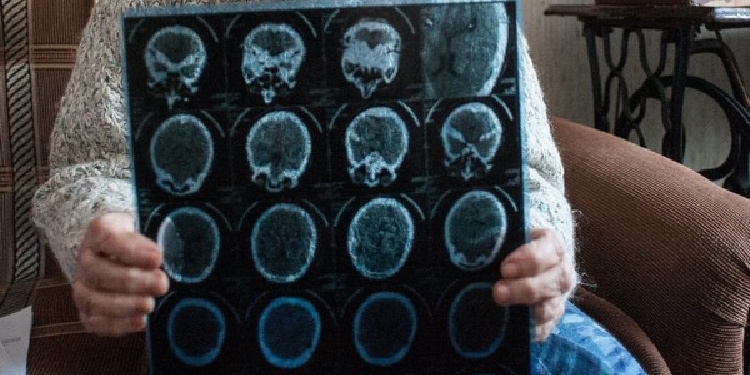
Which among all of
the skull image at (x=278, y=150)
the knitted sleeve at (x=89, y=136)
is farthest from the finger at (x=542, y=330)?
the knitted sleeve at (x=89, y=136)

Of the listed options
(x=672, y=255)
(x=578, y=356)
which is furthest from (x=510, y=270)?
(x=672, y=255)

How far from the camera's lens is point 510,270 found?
53cm

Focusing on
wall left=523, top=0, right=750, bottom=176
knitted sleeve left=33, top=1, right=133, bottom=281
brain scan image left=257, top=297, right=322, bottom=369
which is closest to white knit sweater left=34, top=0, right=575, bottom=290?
knitted sleeve left=33, top=1, right=133, bottom=281

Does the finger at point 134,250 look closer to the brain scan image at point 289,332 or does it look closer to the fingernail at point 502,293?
the brain scan image at point 289,332

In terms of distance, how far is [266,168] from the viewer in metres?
0.52

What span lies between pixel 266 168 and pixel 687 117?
153 cm

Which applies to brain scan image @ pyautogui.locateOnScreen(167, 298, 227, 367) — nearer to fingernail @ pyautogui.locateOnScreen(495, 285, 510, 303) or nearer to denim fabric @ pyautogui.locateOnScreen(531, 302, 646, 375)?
fingernail @ pyautogui.locateOnScreen(495, 285, 510, 303)

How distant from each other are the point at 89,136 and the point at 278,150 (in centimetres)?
31

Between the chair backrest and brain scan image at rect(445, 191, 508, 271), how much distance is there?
71cm

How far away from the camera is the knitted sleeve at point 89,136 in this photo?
69cm

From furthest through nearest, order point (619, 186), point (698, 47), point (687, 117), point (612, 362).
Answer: point (687, 117) → point (698, 47) → point (619, 186) → point (612, 362)

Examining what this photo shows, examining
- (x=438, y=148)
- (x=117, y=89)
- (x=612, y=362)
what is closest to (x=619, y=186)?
(x=612, y=362)

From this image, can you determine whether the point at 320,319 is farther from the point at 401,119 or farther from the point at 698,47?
the point at 698,47

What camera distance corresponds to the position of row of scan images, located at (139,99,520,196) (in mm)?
514
